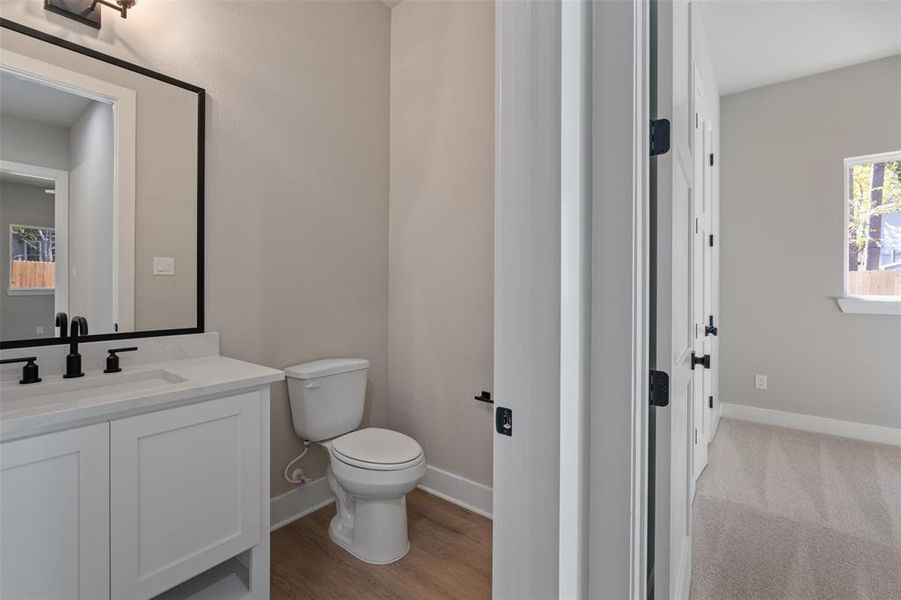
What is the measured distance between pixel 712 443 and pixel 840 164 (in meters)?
2.26

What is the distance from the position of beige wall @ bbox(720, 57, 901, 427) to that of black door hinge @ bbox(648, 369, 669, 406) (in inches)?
129

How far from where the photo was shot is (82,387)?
1329 millimetres

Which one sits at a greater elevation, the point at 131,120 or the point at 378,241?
the point at 131,120

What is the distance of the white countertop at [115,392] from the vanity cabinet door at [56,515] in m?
0.04

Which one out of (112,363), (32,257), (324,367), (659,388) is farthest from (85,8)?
(659,388)

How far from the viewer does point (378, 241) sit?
2459mm

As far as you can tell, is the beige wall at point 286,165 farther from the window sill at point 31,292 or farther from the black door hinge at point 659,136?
the black door hinge at point 659,136

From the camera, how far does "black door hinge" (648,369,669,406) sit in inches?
36.3

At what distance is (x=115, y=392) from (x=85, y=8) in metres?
1.27

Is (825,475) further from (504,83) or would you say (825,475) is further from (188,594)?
(188,594)

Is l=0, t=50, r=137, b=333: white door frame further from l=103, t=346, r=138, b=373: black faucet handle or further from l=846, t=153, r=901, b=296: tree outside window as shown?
l=846, t=153, r=901, b=296: tree outside window

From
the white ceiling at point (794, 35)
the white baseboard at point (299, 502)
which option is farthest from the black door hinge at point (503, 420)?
the white ceiling at point (794, 35)

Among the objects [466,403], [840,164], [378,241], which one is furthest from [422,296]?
→ [840,164]

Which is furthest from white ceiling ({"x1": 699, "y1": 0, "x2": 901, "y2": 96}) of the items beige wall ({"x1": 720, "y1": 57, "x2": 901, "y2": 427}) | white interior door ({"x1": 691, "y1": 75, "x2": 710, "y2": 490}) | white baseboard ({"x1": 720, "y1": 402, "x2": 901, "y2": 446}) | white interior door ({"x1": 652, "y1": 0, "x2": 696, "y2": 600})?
white baseboard ({"x1": 720, "y1": 402, "x2": 901, "y2": 446})
